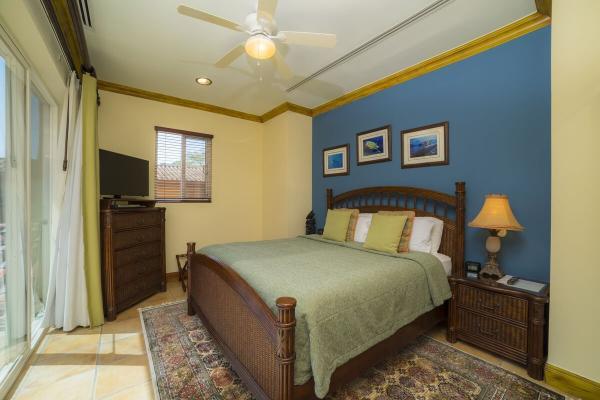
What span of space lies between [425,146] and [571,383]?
215 cm

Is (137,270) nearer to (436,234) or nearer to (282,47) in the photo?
(282,47)

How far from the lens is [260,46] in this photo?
1848 millimetres

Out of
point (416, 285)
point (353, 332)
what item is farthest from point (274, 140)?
point (353, 332)

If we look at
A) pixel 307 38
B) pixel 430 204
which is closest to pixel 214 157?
pixel 307 38

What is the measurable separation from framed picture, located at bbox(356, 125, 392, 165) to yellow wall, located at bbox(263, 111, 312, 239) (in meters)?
1.00

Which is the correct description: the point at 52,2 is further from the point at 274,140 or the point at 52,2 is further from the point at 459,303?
the point at 459,303

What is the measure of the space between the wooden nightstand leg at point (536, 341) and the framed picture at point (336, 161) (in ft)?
8.13

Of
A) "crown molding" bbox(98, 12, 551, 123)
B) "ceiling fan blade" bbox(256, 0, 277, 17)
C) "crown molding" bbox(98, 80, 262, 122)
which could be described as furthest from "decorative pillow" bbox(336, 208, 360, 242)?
"crown molding" bbox(98, 80, 262, 122)

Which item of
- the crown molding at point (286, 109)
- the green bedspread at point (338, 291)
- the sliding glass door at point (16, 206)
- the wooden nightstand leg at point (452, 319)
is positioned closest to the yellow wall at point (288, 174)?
the crown molding at point (286, 109)

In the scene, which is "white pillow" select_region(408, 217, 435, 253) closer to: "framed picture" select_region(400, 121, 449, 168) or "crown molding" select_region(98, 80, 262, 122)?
"framed picture" select_region(400, 121, 449, 168)

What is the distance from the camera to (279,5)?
6.43ft

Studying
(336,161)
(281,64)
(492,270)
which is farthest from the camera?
(336,161)

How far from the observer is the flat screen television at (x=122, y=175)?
110 inches

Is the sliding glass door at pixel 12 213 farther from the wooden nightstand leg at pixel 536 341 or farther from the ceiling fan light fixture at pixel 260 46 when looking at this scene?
the wooden nightstand leg at pixel 536 341
